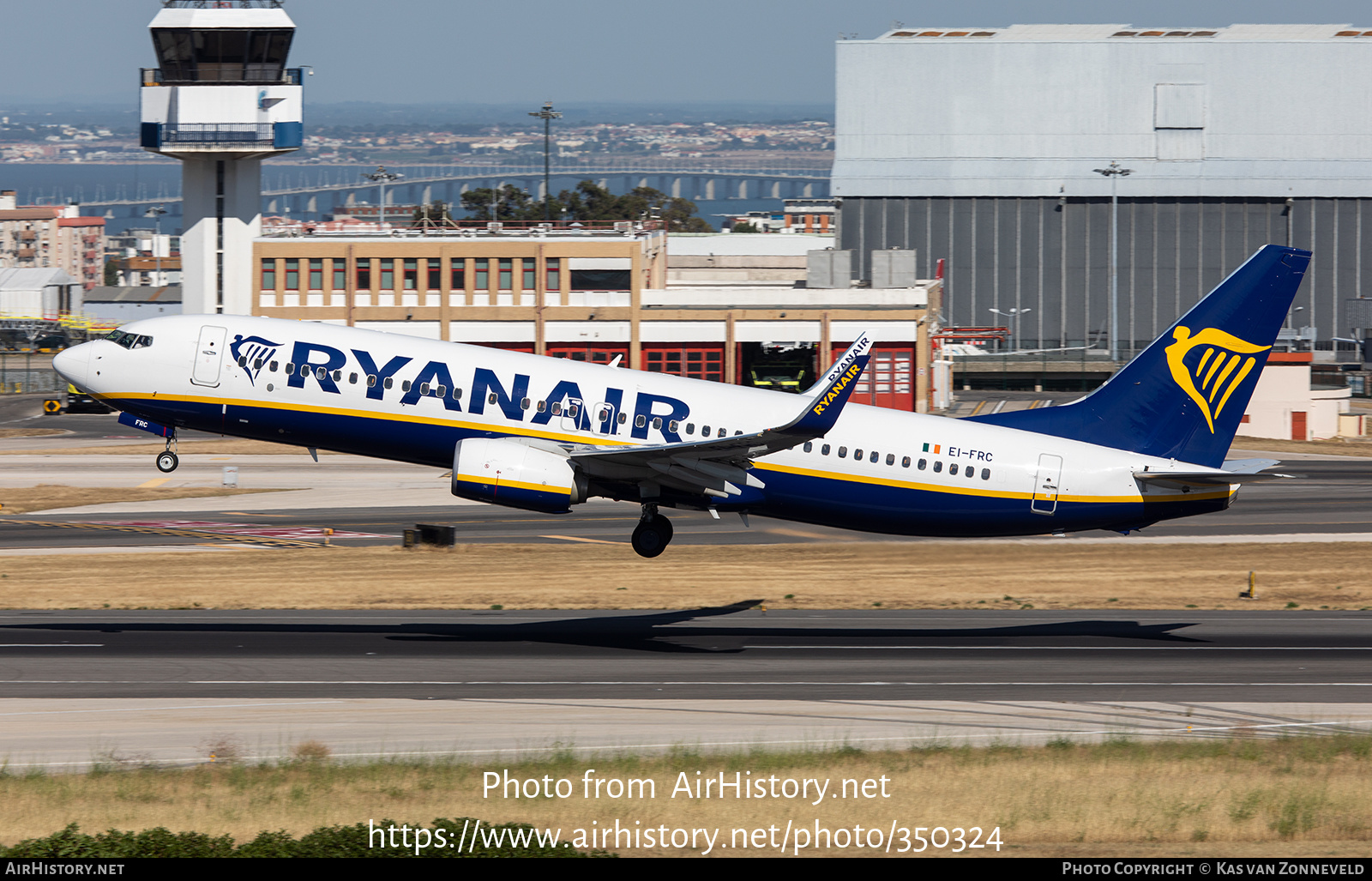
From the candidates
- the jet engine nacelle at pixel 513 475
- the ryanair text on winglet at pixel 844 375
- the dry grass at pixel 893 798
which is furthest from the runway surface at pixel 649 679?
the ryanair text on winglet at pixel 844 375

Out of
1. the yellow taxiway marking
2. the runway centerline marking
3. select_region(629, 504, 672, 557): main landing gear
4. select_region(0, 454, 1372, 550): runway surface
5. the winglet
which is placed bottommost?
the runway centerline marking

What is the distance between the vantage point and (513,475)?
37.2 metres

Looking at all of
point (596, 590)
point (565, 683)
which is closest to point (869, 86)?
point (596, 590)

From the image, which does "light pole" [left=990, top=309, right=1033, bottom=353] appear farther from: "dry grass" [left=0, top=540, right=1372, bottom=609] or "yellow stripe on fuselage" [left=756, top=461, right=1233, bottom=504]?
"yellow stripe on fuselage" [left=756, top=461, right=1233, bottom=504]

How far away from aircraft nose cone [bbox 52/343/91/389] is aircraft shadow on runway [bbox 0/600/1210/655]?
7.68 m

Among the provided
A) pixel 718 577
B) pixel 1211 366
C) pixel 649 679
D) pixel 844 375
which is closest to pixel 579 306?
pixel 718 577

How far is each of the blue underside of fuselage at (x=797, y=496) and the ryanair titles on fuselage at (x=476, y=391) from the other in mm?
737

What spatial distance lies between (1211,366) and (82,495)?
57.1 metres

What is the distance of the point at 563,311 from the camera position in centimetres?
11494

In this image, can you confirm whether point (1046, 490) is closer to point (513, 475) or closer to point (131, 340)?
point (513, 475)

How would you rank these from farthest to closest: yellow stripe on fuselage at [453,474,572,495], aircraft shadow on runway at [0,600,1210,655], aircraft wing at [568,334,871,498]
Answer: aircraft shadow on runway at [0,600,1210,655]
yellow stripe on fuselage at [453,474,572,495]
aircraft wing at [568,334,871,498]

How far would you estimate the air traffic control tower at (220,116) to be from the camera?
10906cm

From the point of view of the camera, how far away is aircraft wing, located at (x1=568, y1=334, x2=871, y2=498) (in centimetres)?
3512

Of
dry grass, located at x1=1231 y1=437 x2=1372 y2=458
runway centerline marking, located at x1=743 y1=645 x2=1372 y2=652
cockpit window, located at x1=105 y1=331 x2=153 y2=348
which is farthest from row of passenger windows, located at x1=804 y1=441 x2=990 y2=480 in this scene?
dry grass, located at x1=1231 y1=437 x2=1372 y2=458
